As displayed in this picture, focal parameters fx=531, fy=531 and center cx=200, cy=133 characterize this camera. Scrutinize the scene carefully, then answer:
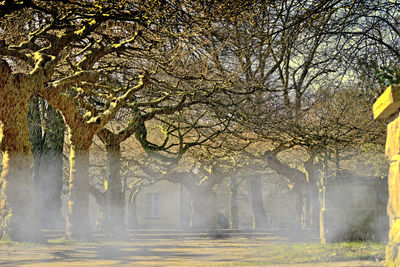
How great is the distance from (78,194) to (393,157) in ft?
36.5

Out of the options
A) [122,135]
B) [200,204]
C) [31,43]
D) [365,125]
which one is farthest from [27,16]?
[200,204]

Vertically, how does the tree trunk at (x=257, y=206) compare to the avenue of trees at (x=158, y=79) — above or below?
below

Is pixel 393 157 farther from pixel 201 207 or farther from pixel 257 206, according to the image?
pixel 257 206

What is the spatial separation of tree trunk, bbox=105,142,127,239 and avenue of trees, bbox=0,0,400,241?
0.05 metres

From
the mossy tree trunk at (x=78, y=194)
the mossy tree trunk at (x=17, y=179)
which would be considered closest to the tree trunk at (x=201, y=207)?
the mossy tree trunk at (x=78, y=194)

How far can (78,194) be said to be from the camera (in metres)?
15.3

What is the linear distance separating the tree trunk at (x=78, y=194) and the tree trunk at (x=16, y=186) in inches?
123

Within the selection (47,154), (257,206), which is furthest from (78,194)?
(257,206)

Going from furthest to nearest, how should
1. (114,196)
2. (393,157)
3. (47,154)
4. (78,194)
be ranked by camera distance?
(47,154), (114,196), (78,194), (393,157)

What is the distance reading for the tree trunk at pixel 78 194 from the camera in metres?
15.2

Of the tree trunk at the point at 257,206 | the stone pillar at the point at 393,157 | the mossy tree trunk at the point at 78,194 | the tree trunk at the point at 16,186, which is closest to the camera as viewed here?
the stone pillar at the point at 393,157

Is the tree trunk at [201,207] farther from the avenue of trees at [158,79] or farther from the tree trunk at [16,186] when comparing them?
the tree trunk at [16,186]

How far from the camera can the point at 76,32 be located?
445 inches

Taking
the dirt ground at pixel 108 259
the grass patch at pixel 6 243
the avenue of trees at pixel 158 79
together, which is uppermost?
the avenue of trees at pixel 158 79
